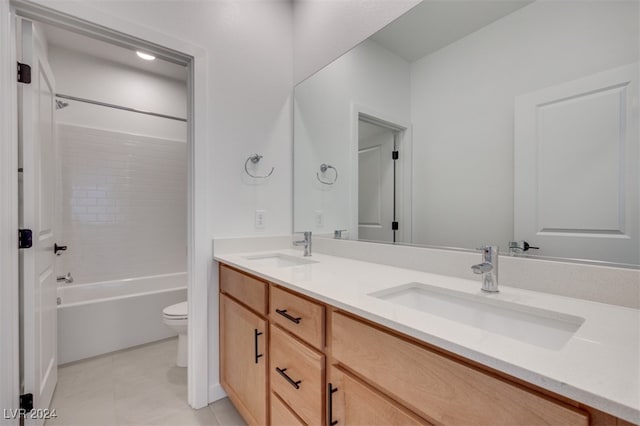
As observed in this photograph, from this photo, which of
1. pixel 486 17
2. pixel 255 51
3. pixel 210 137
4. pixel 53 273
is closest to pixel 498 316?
pixel 486 17

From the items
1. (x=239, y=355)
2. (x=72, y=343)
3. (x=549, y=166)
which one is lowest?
(x=72, y=343)

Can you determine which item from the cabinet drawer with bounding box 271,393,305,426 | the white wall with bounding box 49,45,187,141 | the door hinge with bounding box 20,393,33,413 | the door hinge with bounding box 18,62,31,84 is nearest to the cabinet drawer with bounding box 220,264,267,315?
the cabinet drawer with bounding box 271,393,305,426

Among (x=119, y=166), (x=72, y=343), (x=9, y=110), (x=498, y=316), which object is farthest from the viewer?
(x=119, y=166)

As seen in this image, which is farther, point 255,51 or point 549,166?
point 255,51

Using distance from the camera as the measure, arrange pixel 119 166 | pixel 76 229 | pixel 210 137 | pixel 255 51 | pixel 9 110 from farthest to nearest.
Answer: pixel 119 166 → pixel 76 229 → pixel 255 51 → pixel 210 137 → pixel 9 110

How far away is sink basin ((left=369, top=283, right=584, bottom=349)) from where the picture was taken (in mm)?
735

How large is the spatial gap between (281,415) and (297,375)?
0.78 ft

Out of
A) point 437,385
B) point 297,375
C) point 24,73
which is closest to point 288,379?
point 297,375

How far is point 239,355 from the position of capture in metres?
1.44

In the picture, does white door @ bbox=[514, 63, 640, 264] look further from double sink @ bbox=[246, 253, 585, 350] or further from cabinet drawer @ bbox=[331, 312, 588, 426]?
cabinet drawer @ bbox=[331, 312, 588, 426]

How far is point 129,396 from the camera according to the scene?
171 centimetres

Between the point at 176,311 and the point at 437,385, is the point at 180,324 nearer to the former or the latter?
the point at 176,311

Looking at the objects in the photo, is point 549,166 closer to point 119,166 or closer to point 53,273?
point 53,273

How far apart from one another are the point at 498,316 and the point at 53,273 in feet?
7.35
